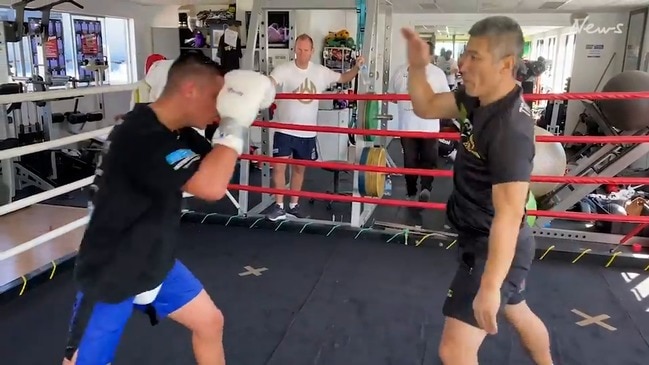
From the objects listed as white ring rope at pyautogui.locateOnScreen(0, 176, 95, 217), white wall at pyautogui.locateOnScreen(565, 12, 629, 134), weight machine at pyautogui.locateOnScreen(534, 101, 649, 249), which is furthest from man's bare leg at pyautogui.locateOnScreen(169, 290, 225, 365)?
white wall at pyautogui.locateOnScreen(565, 12, 629, 134)

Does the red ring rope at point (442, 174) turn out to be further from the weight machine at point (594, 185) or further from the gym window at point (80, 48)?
the gym window at point (80, 48)

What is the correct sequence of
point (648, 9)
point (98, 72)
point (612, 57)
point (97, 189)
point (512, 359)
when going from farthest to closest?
point (612, 57)
point (648, 9)
point (98, 72)
point (512, 359)
point (97, 189)

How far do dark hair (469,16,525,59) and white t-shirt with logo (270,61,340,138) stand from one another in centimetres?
292

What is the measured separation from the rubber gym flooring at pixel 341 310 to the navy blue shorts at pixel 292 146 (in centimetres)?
88

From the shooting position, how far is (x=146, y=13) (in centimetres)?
930

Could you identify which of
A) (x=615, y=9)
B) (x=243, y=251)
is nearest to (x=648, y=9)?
(x=615, y=9)

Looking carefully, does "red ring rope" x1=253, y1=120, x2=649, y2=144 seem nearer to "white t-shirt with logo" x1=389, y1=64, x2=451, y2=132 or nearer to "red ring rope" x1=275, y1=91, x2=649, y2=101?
"red ring rope" x1=275, y1=91, x2=649, y2=101

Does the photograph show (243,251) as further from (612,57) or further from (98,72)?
(612,57)

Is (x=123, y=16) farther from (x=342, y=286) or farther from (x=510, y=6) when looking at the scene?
(x=342, y=286)

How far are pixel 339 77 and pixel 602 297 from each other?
245 centimetres

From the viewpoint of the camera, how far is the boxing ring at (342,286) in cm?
254

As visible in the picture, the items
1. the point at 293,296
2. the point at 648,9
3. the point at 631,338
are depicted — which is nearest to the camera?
the point at 631,338

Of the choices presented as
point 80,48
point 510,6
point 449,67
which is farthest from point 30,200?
point 510,6

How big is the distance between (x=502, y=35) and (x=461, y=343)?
0.90 meters
